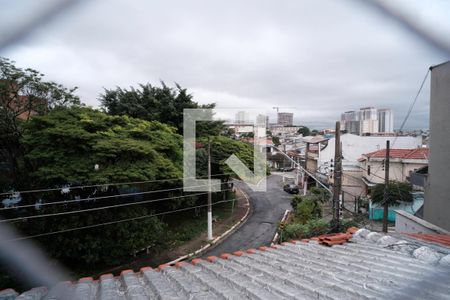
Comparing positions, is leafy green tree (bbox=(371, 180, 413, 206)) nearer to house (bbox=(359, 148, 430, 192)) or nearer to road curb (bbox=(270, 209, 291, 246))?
house (bbox=(359, 148, 430, 192))

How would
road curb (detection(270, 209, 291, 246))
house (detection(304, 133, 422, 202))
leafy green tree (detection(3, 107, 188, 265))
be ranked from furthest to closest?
house (detection(304, 133, 422, 202)) → road curb (detection(270, 209, 291, 246)) → leafy green tree (detection(3, 107, 188, 265))

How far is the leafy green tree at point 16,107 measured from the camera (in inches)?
358

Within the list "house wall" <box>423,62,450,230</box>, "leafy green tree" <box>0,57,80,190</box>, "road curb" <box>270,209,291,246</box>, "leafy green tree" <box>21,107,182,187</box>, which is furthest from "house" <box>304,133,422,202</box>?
"leafy green tree" <box>0,57,80,190</box>

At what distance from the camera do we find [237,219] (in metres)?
14.8

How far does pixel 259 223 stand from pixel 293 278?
11.9 m

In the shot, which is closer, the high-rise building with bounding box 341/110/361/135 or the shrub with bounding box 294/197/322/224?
the shrub with bounding box 294/197/322/224

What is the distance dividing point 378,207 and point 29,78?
17603 millimetres

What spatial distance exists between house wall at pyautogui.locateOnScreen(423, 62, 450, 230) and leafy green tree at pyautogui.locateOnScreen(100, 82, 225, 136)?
37.8 feet

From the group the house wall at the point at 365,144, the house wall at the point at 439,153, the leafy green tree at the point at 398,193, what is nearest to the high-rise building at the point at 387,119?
the house wall at the point at 439,153

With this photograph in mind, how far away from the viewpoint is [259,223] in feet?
47.0

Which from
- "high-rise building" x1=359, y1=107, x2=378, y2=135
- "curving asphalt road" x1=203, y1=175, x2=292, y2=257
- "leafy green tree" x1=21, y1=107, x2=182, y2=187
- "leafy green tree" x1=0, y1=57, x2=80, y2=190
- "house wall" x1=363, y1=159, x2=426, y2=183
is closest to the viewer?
"leafy green tree" x1=21, y1=107, x2=182, y2=187

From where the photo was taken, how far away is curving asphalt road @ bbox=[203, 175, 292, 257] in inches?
447

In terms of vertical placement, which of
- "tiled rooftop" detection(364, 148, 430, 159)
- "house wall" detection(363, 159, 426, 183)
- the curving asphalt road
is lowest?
the curving asphalt road

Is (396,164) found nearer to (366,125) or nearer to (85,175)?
(366,125)
